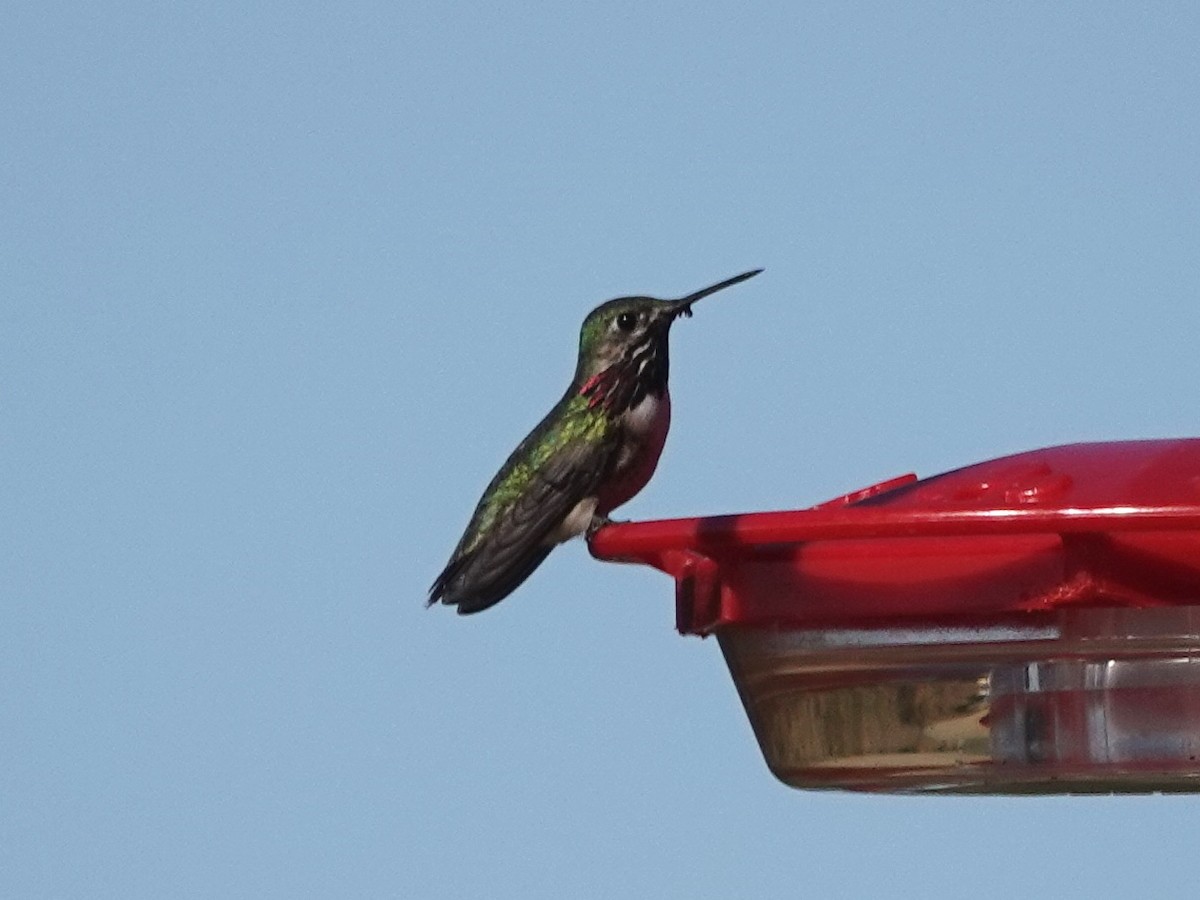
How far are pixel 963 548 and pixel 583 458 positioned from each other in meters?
3.27

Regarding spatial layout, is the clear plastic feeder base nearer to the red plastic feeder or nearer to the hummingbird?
the red plastic feeder

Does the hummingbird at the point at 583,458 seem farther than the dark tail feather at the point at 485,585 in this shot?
Yes

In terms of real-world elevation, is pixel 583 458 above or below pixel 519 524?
above

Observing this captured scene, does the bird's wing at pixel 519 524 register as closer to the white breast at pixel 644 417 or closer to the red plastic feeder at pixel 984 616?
the white breast at pixel 644 417

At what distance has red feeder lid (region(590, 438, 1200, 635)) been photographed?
364 cm

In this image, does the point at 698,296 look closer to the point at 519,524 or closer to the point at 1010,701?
the point at 519,524

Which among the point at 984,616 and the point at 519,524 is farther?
the point at 519,524

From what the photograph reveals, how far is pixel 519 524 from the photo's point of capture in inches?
266

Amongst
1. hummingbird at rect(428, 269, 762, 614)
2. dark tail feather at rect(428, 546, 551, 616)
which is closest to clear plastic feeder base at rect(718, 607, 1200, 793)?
dark tail feather at rect(428, 546, 551, 616)

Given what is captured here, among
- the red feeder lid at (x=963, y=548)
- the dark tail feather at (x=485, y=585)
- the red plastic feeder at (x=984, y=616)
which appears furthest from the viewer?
the dark tail feather at (x=485, y=585)

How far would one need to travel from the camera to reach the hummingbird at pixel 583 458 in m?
6.51

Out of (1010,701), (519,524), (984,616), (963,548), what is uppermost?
(519,524)

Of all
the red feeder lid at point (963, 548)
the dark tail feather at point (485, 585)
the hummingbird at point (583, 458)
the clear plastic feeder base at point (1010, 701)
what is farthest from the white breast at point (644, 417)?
the clear plastic feeder base at point (1010, 701)

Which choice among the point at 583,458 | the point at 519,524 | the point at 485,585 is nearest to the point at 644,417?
the point at 583,458
